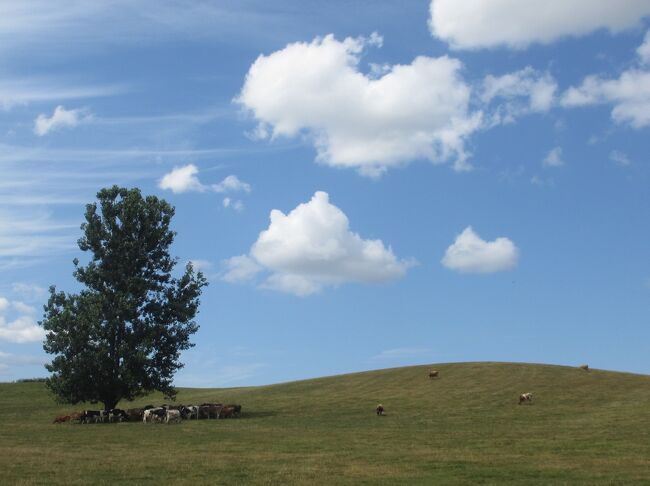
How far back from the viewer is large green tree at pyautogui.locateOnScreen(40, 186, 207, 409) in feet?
199

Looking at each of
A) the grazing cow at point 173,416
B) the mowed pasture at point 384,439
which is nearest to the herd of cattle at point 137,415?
the mowed pasture at point 384,439

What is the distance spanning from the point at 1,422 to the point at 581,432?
43153 millimetres

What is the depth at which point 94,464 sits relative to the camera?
28.4 meters

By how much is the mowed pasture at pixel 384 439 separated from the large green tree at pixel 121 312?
5.56 m

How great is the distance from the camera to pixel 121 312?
6100 cm

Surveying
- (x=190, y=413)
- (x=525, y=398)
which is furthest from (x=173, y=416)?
(x=525, y=398)

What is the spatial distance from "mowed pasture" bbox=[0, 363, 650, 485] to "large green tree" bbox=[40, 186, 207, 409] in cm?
556

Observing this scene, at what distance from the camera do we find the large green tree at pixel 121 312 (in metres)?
60.8

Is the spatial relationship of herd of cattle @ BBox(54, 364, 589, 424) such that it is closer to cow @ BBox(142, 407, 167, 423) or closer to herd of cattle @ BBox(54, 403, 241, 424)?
herd of cattle @ BBox(54, 403, 241, 424)

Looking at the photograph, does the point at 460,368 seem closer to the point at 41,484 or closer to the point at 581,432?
the point at 581,432

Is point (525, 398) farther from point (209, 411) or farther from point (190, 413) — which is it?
point (190, 413)

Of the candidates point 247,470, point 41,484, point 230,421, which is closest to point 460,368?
point 230,421

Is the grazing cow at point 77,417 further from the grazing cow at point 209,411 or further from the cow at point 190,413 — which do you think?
the grazing cow at point 209,411

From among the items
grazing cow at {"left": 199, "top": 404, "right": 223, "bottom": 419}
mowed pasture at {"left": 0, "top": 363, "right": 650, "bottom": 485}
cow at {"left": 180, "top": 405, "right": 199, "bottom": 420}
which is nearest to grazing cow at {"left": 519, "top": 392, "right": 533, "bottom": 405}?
mowed pasture at {"left": 0, "top": 363, "right": 650, "bottom": 485}
